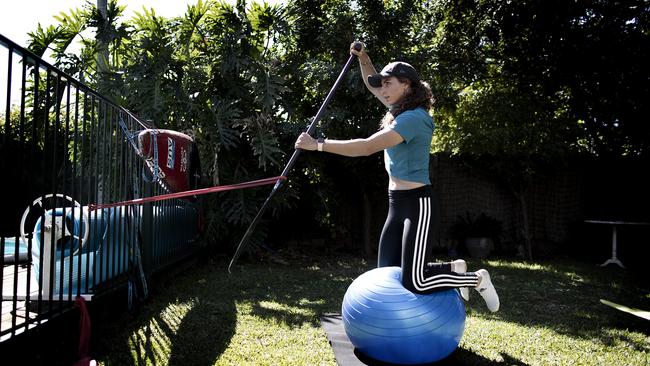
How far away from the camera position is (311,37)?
816 cm

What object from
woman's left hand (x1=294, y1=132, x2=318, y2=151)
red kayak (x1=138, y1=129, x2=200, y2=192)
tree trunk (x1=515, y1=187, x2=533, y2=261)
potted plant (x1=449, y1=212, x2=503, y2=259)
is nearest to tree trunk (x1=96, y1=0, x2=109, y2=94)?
red kayak (x1=138, y1=129, x2=200, y2=192)

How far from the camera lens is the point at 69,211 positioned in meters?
3.34

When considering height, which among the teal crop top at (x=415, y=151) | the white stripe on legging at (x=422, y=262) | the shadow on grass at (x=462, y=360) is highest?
the teal crop top at (x=415, y=151)

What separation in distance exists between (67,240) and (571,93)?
23.0 feet

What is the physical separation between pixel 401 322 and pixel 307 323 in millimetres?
1360

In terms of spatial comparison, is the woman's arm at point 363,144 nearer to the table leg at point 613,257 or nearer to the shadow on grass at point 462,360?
the shadow on grass at point 462,360

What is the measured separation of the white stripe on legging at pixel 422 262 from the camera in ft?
9.18

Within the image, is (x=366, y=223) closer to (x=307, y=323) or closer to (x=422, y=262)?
(x=307, y=323)

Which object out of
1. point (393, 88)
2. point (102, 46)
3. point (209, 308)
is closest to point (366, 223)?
point (209, 308)

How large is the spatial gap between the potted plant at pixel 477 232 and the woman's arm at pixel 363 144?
6365mm

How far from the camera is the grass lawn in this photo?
3168mm

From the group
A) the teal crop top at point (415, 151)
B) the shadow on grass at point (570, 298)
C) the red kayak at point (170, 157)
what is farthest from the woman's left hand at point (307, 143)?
the shadow on grass at point (570, 298)

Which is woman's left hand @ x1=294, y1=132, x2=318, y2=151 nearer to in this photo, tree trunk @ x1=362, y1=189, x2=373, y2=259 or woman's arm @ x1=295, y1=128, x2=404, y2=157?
woman's arm @ x1=295, y1=128, x2=404, y2=157

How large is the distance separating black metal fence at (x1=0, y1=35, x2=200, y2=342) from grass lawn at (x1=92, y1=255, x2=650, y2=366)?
40cm
